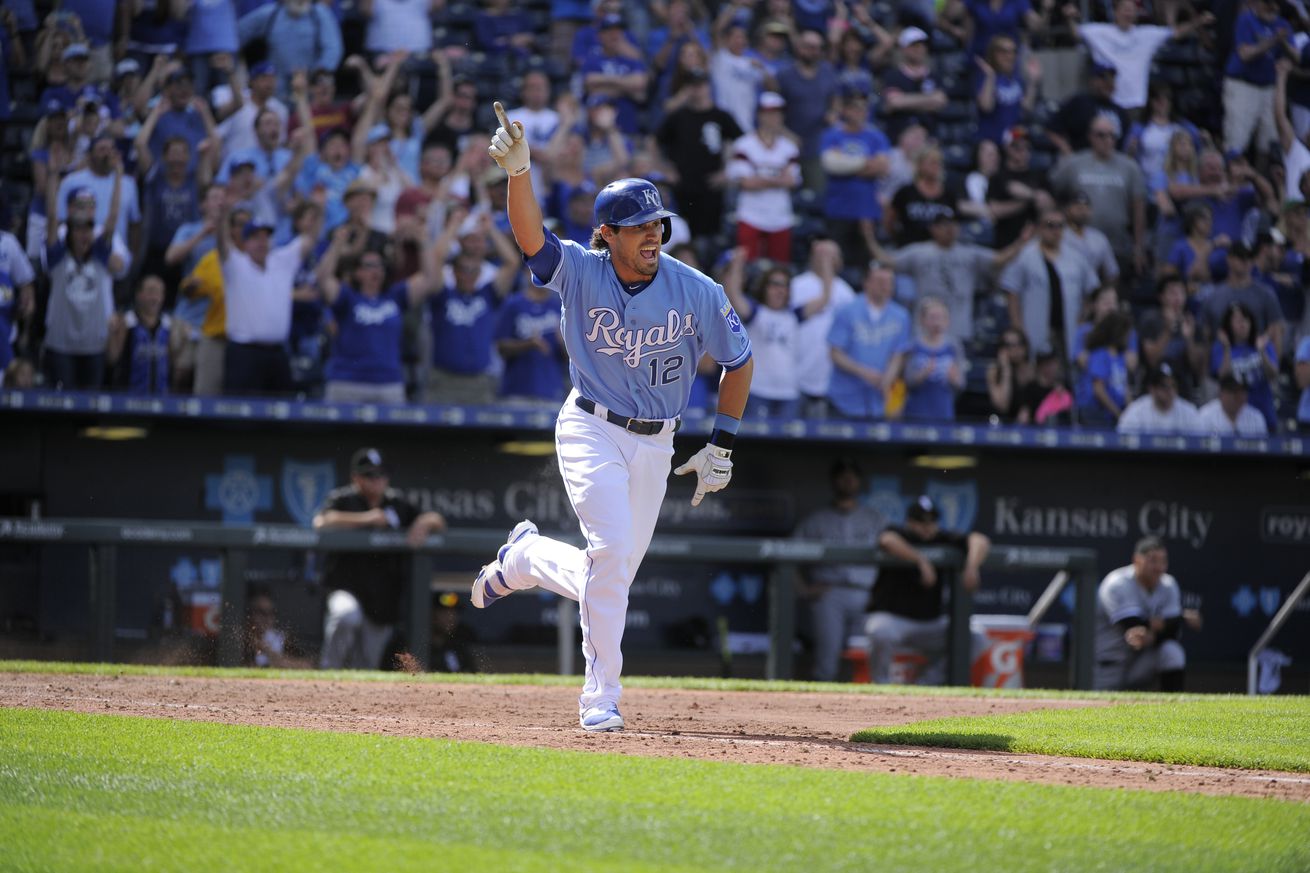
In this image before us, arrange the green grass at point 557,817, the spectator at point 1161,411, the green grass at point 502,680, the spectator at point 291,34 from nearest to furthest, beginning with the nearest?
the green grass at point 557,817
the green grass at point 502,680
the spectator at point 1161,411
the spectator at point 291,34

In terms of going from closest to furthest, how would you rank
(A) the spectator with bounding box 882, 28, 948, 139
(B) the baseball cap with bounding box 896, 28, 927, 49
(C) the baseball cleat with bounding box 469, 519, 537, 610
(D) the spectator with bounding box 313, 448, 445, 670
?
1. (C) the baseball cleat with bounding box 469, 519, 537, 610
2. (D) the spectator with bounding box 313, 448, 445, 670
3. (A) the spectator with bounding box 882, 28, 948, 139
4. (B) the baseball cap with bounding box 896, 28, 927, 49

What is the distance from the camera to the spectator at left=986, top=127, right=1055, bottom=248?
536 inches

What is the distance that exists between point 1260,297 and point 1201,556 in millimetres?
2244

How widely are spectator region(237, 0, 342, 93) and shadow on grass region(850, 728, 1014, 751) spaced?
28.2 feet

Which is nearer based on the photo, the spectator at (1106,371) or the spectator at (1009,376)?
the spectator at (1009,376)

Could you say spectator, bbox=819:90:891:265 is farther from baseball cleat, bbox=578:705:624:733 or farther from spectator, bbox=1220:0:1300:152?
baseball cleat, bbox=578:705:624:733

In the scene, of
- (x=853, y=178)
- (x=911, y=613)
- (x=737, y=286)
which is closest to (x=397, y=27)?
(x=737, y=286)

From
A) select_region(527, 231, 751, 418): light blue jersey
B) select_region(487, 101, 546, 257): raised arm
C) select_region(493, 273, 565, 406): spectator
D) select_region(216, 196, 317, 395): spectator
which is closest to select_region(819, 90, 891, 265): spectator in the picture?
select_region(493, 273, 565, 406): spectator

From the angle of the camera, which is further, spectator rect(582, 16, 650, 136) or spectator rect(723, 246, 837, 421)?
spectator rect(582, 16, 650, 136)

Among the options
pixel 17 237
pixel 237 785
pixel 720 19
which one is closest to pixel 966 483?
pixel 720 19

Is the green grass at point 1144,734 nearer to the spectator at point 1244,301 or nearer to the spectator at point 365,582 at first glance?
the spectator at point 365,582

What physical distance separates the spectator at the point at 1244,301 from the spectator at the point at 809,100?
3.24m

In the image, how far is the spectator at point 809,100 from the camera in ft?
44.4

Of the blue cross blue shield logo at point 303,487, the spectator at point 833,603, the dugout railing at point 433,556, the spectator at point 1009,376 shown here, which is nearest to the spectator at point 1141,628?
the dugout railing at point 433,556
